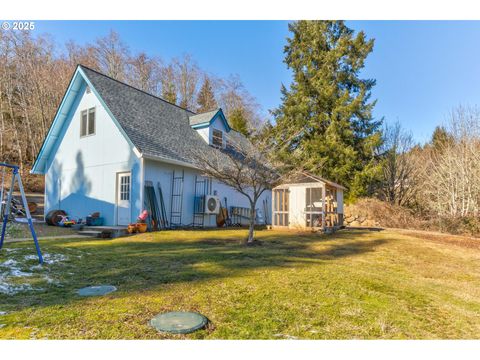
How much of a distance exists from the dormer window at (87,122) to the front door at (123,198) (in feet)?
9.62

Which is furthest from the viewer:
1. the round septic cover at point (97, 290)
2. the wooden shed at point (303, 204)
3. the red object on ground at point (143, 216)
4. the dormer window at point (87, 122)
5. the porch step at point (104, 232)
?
the dormer window at point (87, 122)

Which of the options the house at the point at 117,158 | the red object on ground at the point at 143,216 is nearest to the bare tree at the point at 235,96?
the house at the point at 117,158

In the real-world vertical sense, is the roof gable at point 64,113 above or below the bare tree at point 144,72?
below

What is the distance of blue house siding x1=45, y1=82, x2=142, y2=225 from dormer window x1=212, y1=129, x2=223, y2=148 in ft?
19.1

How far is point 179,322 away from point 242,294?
118 cm

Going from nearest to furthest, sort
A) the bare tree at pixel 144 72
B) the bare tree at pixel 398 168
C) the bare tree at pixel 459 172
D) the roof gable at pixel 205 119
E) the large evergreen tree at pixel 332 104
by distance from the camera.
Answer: the bare tree at pixel 459 172 < the roof gable at pixel 205 119 < the bare tree at pixel 398 168 < the large evergreen tree at pixel 332 104 < the bare tree at pixel 144 72

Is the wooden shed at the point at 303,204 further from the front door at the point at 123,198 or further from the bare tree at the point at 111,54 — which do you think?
the bare tree at the point at 111,54

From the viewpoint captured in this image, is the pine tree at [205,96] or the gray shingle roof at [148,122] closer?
the gray shingle roof at [148,122]

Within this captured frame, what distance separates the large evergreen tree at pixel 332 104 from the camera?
66.7 ft

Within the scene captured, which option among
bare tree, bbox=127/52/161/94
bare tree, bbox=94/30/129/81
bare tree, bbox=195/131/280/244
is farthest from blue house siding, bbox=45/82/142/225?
bare tree, bbox=127/52/161/94

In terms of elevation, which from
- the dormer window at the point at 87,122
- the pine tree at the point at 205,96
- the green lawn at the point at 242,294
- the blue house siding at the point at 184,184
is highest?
the pine tree at the point at 205,96

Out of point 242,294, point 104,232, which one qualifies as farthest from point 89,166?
point 242,294

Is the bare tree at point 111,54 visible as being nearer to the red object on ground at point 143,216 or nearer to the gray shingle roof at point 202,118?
the gray shingle roof at point 202,118

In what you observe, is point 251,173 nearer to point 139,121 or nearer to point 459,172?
point 139,121
